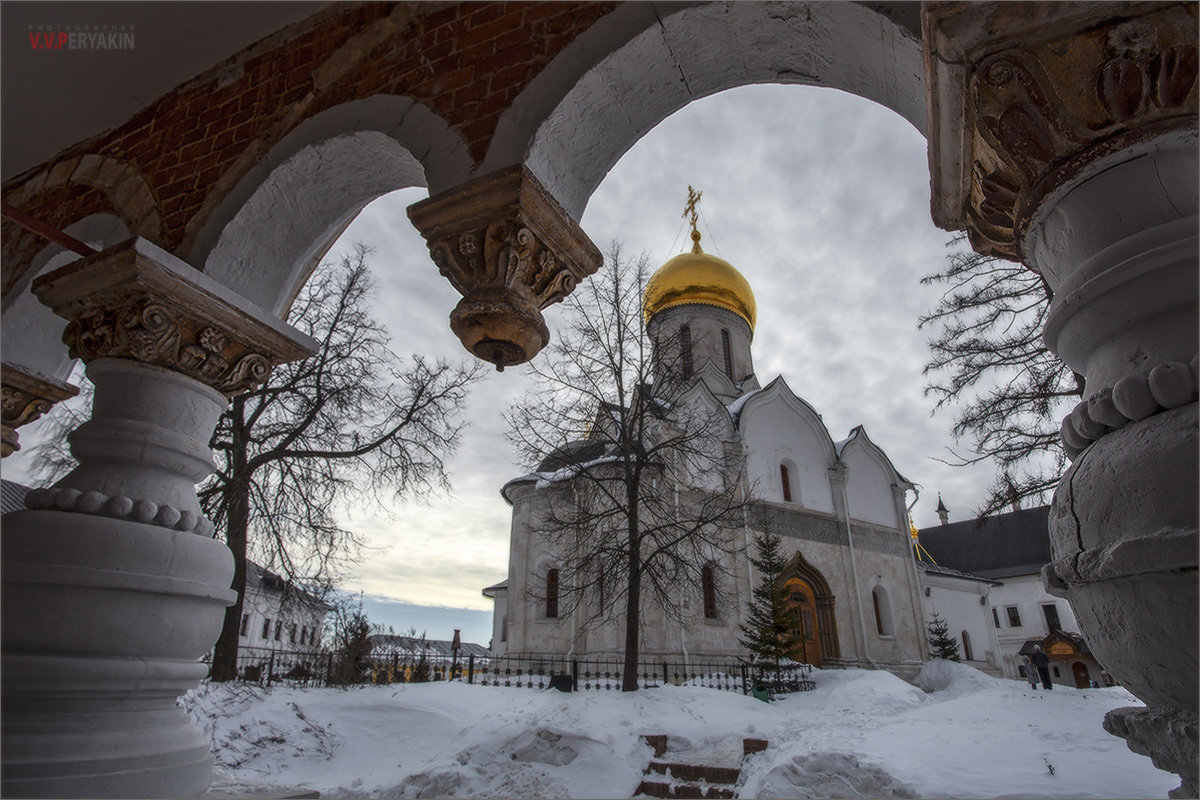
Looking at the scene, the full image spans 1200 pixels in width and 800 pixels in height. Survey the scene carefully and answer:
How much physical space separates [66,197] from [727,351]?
18.3 meters

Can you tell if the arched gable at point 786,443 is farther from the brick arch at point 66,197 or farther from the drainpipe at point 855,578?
the brick arch at point 66,197

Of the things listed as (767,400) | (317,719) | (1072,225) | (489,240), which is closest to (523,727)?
(317,719)

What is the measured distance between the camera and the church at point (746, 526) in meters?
14.0

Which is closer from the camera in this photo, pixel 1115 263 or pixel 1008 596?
pixel 1115 263

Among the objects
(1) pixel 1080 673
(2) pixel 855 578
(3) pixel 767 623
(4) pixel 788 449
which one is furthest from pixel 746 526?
(1) pixel 1080 673

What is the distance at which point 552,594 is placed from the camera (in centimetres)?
1573

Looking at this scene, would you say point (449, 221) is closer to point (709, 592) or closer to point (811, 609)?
point (709, 592)

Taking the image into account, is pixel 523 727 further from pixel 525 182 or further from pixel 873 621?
pixel 873 621

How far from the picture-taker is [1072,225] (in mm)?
1619

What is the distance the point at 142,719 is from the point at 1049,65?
143 inches

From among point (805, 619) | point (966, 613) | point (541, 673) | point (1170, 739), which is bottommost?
point (541, 673)

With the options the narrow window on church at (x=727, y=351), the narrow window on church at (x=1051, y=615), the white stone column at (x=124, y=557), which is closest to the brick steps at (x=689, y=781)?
the white stone column at (x=124, y=557)

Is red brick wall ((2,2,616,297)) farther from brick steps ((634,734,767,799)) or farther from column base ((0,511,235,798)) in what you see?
brick steps ((634,734,767,799))

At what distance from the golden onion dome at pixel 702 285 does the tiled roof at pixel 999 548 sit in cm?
2097
